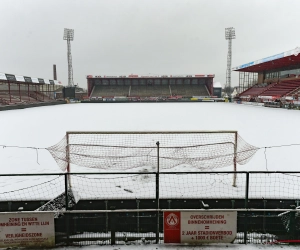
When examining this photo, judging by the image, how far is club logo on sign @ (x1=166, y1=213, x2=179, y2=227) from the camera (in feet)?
10.7

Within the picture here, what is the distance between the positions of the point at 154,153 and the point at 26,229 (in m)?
5.00

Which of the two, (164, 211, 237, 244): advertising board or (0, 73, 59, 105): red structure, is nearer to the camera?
(164, 211, 237, 244): advertising board

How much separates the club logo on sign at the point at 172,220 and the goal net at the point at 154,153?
1.64m

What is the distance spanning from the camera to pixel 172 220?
3277mm

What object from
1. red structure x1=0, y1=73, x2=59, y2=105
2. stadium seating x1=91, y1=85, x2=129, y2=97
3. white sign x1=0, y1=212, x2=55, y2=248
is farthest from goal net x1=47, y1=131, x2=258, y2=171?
stadium seating x1=91, y1=85, x2=129, y2=97

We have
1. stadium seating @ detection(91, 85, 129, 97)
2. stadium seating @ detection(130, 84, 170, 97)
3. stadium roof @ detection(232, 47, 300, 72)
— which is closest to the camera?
stadium roof @ detection(232, 47, 300, 72)

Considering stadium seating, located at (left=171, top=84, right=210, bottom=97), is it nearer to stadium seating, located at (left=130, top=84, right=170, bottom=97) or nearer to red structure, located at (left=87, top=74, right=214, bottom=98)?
red structure, located at (left=87, top=74, right=214, bottom=98)

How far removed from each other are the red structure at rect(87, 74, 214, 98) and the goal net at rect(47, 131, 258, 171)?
4882 centimetres

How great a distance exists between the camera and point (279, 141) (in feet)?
31.5

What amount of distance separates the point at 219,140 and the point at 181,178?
13.0ft

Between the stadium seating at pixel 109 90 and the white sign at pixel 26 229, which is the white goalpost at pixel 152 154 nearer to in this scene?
the white sign at pixel 26 229

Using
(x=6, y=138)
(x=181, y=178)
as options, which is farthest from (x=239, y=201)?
(x=6, y=138)

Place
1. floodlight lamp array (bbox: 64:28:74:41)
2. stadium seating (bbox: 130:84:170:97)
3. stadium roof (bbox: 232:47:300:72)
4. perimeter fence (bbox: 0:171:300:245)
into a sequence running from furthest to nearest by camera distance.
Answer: floodlight lamp array (bbox: 64:28:74:41) → stadium seating (bbox: 130:84:170:97) → stadium roof (bbox: 232:47:300:72) → perimeter fence (bbox: 0:171:300:245)

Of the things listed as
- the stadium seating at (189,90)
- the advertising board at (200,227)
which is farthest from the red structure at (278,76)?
the advertising board at (200,227)
